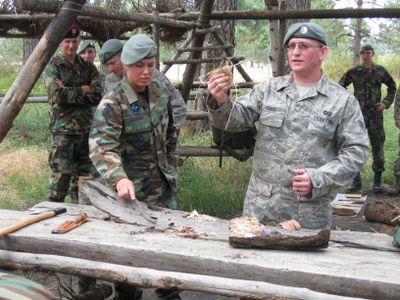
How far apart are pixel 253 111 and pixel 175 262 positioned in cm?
115

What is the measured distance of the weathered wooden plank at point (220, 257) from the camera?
2.46m

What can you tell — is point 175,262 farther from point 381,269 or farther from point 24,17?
point 24,17

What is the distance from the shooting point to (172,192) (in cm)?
400

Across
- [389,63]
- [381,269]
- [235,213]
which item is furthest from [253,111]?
[389,63]

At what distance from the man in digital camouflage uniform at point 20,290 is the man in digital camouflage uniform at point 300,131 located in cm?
189

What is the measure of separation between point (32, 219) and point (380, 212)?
4.70m

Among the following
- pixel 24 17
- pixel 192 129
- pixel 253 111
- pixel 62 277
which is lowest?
pixel 62 277

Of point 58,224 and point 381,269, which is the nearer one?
point 381,269

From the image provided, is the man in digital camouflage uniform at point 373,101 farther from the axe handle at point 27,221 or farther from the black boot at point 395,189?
the axe handle at point 27,221

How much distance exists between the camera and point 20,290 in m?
1.43

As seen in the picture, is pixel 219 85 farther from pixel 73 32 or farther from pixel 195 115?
pixel 195 115

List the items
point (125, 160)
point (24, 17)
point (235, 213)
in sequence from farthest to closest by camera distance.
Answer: point (235, 213), point (24, 17), point (125, 160)

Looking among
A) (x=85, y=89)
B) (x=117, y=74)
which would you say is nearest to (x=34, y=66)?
(x=117, y=74)

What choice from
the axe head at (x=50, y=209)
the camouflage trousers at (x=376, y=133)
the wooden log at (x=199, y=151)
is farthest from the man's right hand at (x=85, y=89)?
the camouflage trousers at (x=376, y=133)
